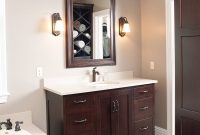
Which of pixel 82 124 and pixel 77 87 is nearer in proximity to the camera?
pixel 82 124

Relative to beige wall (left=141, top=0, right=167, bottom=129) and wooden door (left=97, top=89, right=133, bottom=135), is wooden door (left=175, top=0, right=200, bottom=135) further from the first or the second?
beige wall (left=141, top=0, right=167, bottom=129)

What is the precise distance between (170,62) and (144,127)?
3.22 feet

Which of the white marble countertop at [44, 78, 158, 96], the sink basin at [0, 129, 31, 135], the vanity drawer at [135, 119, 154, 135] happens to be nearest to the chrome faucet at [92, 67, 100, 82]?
the white marble countertop at [44, 78, 158, 96]

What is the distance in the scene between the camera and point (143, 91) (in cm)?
356

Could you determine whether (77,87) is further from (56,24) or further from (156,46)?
(156,46)

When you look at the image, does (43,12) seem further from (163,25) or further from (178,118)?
(178,118)

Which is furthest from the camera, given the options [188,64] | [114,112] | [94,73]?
[94,73]

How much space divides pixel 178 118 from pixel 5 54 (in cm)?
204

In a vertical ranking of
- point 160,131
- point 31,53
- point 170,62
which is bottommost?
point 160,131

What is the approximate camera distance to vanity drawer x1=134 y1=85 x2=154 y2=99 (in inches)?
137

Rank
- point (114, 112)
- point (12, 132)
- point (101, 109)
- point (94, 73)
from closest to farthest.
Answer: point (12, 132)
point (101, 109)
point (114, 112)
point (94, 73)

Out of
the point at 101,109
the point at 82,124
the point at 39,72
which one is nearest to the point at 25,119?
the point at 39,72

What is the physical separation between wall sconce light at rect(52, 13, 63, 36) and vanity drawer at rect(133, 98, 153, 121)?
4.47ft

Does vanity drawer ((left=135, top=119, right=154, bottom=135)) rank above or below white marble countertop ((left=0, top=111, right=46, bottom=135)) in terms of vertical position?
below
